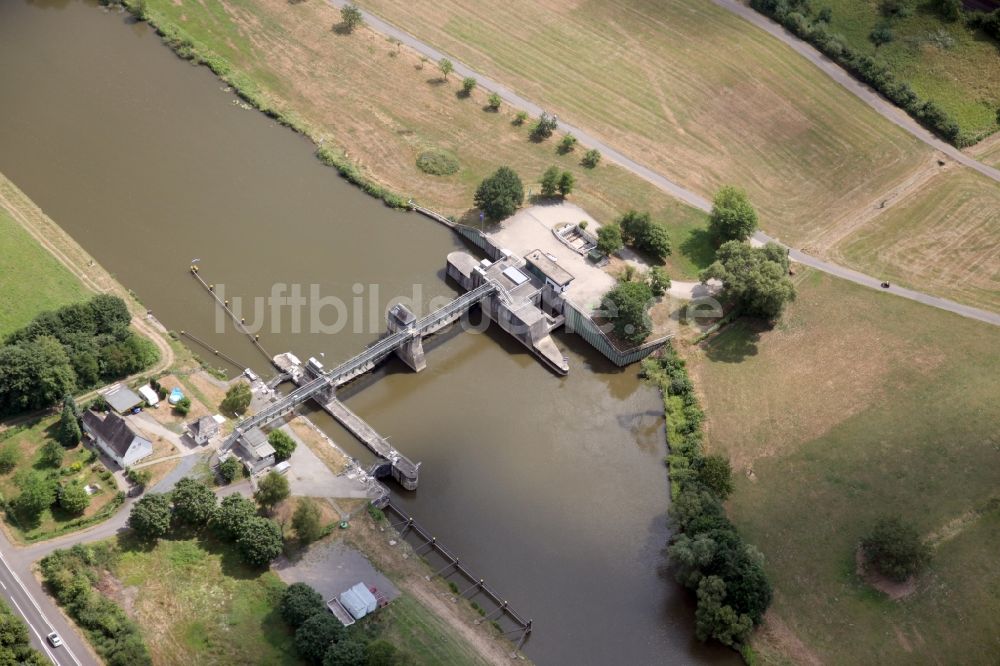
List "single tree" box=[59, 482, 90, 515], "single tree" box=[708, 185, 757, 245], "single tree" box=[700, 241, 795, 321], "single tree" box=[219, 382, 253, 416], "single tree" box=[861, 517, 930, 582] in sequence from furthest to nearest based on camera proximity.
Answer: "single tree" box=[708, 185, 757, 245]
"single tree" box=[700, 241, 795, 321]
"single tree" box=[219, 382, 253, 416]
"single tree" box=[861, 517, 930, 582]
"single tree" box=[59, 482, 90, 515]

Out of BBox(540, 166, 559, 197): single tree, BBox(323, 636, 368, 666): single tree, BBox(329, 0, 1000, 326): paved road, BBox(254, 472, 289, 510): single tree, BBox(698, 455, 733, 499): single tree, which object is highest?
BBox(329, 0, 1000, 326): paved road

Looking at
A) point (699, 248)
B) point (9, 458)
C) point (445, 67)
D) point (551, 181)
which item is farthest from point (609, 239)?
point (9, 458)

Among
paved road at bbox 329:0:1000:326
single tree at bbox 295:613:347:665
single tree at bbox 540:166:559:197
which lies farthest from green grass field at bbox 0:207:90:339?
paved road at bbox 329:0:1000:326

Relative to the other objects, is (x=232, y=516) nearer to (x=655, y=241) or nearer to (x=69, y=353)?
(x=69, y=353)

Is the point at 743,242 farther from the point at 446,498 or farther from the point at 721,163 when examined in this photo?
the point at 446,498

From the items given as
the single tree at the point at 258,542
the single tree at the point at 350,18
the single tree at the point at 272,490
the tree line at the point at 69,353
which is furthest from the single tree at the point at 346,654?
the single tree at the point at 350,18

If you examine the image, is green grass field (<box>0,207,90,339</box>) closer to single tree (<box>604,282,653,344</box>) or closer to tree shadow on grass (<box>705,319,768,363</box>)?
single tree (<box>604,282,653,344</box>)
